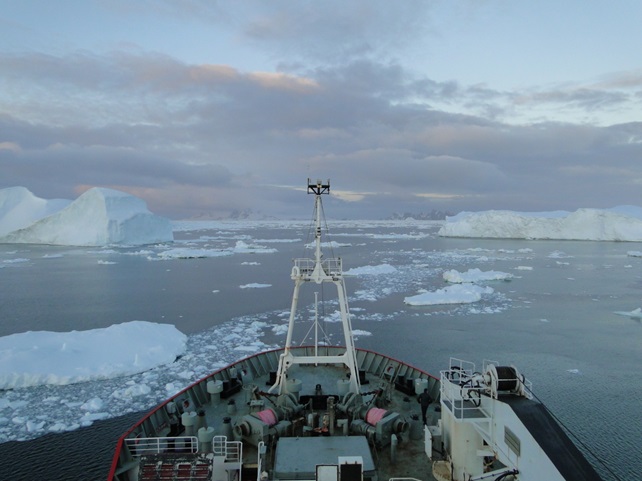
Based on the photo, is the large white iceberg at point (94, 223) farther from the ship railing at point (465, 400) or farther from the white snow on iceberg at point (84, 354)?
the ship railing at point (465, 400)

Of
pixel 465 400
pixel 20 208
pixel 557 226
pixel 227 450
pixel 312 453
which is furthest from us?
pixel 557 226

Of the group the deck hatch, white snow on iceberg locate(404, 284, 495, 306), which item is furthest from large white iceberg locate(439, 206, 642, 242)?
the deck hatch

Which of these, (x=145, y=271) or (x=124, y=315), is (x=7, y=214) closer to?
(x=145, y=271)

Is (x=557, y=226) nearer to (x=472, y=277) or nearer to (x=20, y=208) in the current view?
(x=472, y=277)

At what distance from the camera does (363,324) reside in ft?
75.4

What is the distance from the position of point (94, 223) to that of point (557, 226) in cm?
7757

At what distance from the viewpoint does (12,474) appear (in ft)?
33.8

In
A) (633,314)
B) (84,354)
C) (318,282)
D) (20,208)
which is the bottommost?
A: (84,354)

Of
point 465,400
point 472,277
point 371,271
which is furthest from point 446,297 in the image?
point 465,400

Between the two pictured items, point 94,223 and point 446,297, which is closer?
point 446,297

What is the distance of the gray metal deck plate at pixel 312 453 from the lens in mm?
6320

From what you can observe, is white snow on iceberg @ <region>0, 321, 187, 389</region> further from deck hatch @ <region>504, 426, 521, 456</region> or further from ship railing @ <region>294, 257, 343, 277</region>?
deck hatch @ <region>504, 426, 521, 456</region>

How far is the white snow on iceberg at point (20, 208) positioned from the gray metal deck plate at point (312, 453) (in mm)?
77305

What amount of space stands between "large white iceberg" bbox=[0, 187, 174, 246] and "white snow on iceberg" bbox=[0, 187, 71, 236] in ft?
0.53
